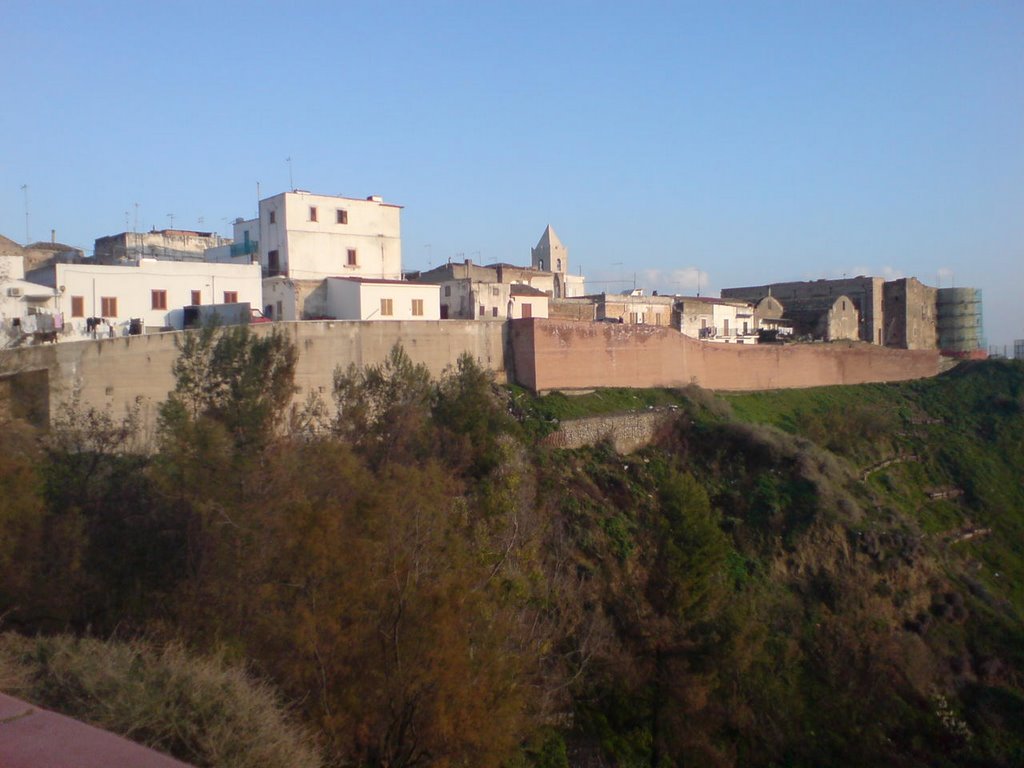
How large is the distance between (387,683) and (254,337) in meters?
11.5

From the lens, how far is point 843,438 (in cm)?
2777

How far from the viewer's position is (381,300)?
23.9 meters

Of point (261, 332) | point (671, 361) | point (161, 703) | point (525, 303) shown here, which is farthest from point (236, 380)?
point (671, 361)

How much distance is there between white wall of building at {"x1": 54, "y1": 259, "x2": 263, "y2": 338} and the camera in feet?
65.8

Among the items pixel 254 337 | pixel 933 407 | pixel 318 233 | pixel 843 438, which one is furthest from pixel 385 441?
pixel 933 407

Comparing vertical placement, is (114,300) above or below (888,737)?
above

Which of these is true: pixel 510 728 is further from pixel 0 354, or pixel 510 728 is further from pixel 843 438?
pixel 843 438

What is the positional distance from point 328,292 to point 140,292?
17.3 ft

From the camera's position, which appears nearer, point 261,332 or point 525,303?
point 261,332

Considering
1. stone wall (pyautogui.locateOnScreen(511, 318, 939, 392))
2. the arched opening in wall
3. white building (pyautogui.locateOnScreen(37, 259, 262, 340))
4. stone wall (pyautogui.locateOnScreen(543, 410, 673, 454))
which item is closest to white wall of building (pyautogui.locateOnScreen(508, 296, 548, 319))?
stone wall (pyautogui.locateOnScreen(511, 318, 939, 392))

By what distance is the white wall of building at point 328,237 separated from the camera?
86.3ft

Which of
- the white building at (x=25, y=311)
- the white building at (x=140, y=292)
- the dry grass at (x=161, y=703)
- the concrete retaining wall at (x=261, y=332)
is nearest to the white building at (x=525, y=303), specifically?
the concrete retaining wall at (x=261, y=332)

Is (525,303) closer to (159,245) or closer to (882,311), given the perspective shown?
(159,245)

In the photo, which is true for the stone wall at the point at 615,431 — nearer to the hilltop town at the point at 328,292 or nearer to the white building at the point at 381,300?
the hilltop town at the point at 328,292
